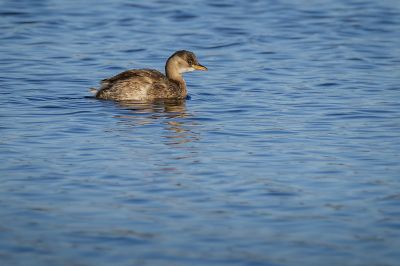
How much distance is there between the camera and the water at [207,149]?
26.9 feet

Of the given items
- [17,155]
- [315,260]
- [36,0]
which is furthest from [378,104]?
[36,0]

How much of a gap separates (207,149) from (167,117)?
2344 millimetres

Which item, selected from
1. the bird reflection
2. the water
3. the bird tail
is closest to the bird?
the bird tail

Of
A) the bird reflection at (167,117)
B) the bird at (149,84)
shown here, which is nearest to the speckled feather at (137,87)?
the bird at (149,84)

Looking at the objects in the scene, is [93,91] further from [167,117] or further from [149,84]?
[167,117]

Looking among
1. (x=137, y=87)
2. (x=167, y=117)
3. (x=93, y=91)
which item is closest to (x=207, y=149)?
(x=167, y=117)

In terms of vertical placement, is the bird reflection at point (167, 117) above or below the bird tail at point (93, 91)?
below

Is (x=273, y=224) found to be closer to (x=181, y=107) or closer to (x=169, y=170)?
(x=169, y=170)

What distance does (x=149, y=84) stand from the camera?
1516 cm

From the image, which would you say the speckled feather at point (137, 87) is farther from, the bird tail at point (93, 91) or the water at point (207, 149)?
the water at point (207, 149)

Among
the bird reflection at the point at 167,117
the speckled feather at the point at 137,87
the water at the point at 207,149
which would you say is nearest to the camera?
the water at the point at 207,149

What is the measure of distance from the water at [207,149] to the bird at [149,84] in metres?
0.31

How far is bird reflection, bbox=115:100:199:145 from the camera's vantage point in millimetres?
12376

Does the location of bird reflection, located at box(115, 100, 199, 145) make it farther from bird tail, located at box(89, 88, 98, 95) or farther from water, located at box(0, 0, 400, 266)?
bird tail, located at box(89, 88, 98, 95)
